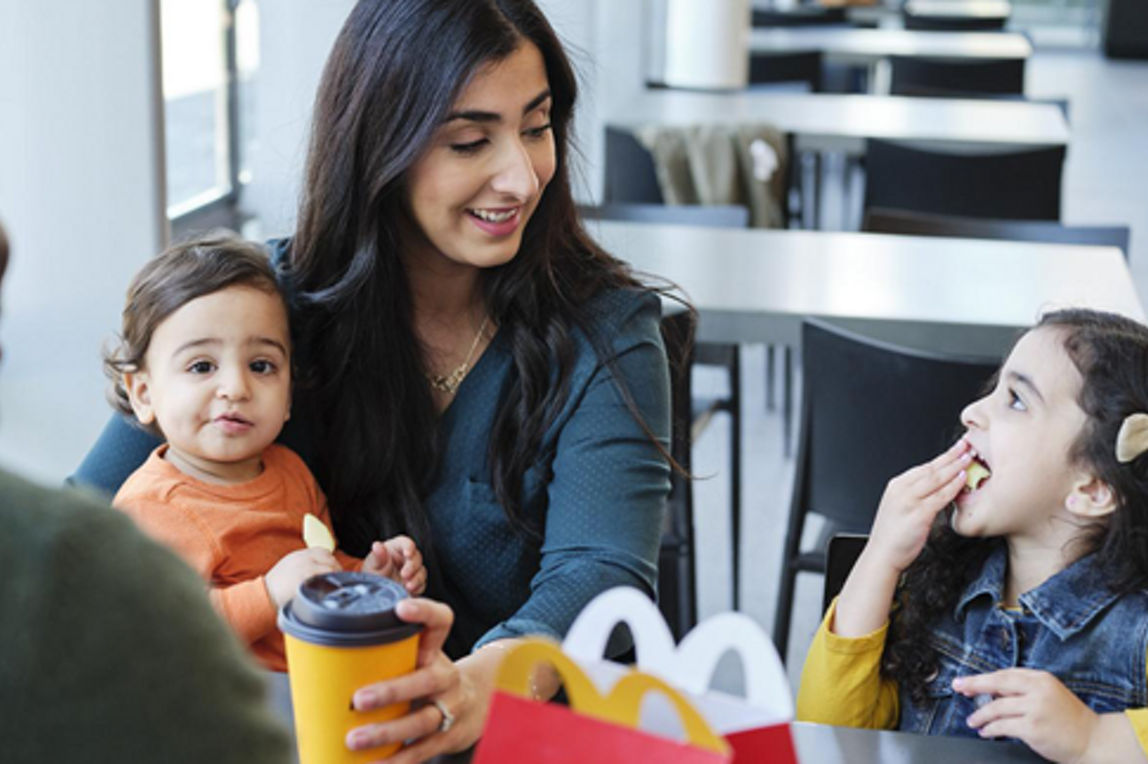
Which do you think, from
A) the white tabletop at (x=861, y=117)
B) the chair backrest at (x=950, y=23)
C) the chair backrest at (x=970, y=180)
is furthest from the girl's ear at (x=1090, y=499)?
the chair backrest at (x=950, y=23)

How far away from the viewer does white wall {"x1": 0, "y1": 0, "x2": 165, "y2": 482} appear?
6.49 ft

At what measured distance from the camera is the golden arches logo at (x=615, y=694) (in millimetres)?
665

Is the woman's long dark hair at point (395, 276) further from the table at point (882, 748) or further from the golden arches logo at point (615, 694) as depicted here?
the golden arches logo at point (615, 694)

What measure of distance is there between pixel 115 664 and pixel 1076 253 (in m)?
2.67

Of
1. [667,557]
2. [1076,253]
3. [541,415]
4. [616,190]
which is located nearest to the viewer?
[541,415]

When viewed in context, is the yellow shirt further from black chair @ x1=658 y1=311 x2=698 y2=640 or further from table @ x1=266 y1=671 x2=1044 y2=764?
black chair @ x1=658 y1=311 x2=698 y2=640

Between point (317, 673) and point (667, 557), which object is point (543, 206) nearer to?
point (317, 673)

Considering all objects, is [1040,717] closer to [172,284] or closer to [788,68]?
[172,284]

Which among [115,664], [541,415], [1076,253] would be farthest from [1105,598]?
[1076,253]

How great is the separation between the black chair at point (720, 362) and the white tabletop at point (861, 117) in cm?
78

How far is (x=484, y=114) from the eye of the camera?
1.48 meters

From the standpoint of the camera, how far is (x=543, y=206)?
5.25 ft

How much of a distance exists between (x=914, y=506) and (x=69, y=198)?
132cm

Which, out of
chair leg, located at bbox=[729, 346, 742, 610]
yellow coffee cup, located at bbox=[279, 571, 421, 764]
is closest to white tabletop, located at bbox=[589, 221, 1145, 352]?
chair leg, located at bbox=[729, 346, 742, 610]
